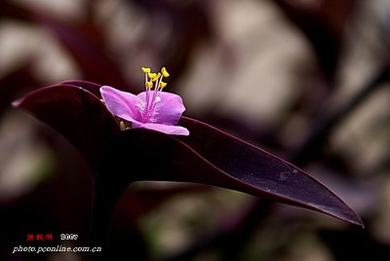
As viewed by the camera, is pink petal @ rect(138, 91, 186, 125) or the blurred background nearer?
pink petal @ rect(138, 91, 186, 125)

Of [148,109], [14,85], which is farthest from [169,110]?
[14,85]

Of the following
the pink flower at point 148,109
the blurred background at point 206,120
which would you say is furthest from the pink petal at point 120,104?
the blurred background at point 206,120

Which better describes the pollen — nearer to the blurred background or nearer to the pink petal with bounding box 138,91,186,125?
the pink petal with bounding box 138,91,186,125

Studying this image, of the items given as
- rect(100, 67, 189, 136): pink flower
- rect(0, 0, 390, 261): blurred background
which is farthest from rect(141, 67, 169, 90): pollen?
rect(0, 0, 390, 261): blurred background

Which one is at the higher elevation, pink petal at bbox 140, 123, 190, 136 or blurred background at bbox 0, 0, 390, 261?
pink petal at bbox 140, 123, 190, 136

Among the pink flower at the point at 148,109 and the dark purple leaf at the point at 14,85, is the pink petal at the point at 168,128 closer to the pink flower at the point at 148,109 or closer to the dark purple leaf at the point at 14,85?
the pink flower at the point at 148,109

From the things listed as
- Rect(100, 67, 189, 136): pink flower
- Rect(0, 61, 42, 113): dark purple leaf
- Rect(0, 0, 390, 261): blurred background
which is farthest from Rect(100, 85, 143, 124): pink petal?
Rect(0, 61, 42, 113): dark purple leaf

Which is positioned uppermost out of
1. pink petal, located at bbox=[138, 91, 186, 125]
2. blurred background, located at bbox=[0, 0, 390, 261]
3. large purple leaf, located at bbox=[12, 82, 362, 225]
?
pink petal, located at bbox=[138, 91, 186, 125]
